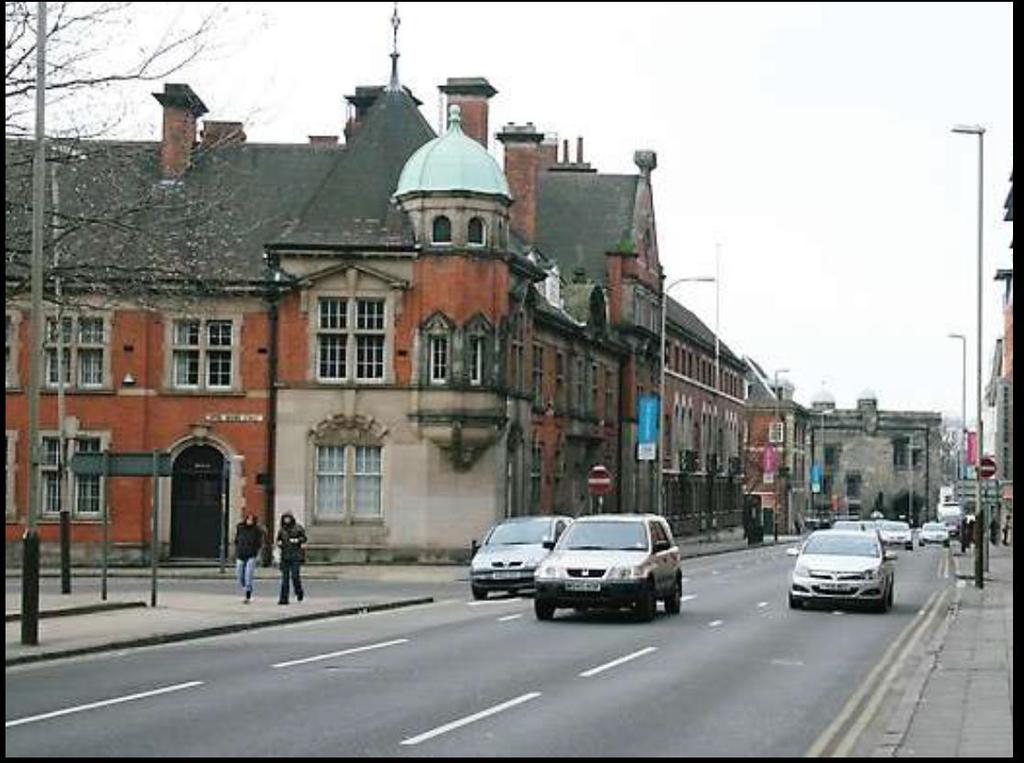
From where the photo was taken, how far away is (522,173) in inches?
2596

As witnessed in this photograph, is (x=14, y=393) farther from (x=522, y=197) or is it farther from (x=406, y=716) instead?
(x=406, y=716)

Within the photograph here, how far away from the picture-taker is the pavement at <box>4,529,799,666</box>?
77.2 ft

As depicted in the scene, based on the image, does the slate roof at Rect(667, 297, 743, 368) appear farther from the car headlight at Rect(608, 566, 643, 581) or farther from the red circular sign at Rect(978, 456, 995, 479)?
the car headlight at Rect(608, 566, 643, 581)

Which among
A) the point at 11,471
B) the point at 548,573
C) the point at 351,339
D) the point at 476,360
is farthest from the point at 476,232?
the point at 548,573

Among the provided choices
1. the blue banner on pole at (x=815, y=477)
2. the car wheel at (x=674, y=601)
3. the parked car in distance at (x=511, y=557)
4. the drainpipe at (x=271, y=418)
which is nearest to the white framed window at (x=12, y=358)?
the drainpipe at (x=271, y=418)

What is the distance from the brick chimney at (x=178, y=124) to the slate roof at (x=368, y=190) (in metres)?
4.06

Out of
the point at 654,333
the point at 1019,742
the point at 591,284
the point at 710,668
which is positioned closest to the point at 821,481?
the point at 654,333

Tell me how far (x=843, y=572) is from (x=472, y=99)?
102ft

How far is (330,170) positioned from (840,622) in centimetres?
3067

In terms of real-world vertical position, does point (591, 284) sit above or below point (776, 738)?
above

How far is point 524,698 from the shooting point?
54.7ft

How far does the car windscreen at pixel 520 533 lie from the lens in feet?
120

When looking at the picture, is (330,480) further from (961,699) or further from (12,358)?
(961,699)

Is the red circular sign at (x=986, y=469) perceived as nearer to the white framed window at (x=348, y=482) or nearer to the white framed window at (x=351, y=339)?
the white framed window at (x=348, y=482)
